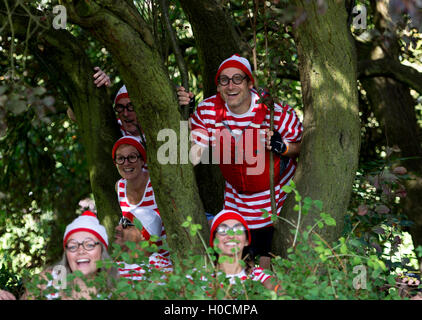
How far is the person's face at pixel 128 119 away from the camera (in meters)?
5.18

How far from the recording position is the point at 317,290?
3.19 m

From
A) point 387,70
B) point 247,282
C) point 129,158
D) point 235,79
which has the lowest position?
point 247,282

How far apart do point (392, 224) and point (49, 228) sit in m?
5.25

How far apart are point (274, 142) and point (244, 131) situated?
281 millimetres

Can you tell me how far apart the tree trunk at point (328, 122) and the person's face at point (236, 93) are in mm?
455

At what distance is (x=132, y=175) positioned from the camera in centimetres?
484

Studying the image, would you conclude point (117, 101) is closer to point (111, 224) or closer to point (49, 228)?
point (111, 224)

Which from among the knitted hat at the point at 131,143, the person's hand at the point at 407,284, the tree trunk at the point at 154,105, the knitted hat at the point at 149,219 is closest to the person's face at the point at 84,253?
the tree trunk at the point at 154,105

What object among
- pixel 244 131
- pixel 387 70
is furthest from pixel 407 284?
pixel 387 70

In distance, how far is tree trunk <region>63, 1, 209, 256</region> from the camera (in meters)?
3.88

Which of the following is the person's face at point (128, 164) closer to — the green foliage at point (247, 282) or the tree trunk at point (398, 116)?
the green foliage at point (247, 282)

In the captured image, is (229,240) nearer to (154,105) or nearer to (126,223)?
(154,105)

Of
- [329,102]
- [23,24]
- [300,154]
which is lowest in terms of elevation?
[300,154]
